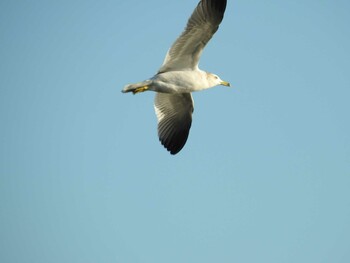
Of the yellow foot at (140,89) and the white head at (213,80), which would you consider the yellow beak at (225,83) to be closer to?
the white head at (213,80)

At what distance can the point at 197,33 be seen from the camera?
591 inches

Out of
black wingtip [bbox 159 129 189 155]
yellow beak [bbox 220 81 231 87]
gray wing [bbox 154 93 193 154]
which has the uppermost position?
yellow beak [bbox 220 81 231 87]

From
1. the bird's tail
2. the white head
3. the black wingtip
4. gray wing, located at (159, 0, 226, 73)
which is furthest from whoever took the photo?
the black wingtip

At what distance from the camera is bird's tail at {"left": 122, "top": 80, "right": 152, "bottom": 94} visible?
51.1ft

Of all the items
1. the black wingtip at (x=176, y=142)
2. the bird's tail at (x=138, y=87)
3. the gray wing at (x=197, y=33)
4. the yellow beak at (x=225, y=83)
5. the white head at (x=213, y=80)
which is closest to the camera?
the gray wing at (x=197, y=33)

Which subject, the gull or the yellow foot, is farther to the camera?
the yellow foot

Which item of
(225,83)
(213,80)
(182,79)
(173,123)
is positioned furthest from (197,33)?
(173,123)

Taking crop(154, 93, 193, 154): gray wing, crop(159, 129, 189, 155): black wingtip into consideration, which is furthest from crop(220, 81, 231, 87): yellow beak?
crop(159, 129, 189, 155): black wingtip

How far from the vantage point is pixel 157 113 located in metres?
17.4

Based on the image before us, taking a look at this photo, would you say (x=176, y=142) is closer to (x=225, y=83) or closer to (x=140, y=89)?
(x=225, y=83)

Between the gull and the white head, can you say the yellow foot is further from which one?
the white head

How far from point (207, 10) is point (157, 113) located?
11.2ft

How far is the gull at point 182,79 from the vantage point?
14.9 m

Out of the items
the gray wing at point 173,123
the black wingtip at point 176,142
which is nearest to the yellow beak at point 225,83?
the gray wing at point 173,123
